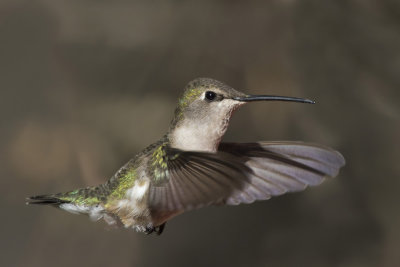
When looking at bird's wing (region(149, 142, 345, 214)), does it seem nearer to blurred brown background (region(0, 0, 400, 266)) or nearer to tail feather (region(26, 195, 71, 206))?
tail feather (region(26, 195, 71, 206))

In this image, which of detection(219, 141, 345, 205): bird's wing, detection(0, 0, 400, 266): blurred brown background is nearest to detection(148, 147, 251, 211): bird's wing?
detection(219, 141, 345, 205): bird's wing

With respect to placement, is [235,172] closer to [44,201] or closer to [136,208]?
[136,208]

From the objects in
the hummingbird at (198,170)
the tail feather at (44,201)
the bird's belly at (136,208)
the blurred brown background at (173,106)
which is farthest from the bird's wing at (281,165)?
the blurred brown background at (173,106)

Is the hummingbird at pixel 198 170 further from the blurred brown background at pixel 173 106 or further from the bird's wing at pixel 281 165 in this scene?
the blurred brown background at pixel 173 106

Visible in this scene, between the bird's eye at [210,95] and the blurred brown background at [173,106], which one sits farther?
the blurred brown background at [173,106]

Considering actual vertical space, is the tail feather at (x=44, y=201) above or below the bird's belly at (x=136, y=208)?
above

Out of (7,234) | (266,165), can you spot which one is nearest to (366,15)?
(266,165)

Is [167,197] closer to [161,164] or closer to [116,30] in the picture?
[161,164]
